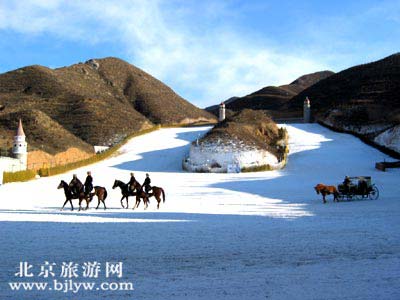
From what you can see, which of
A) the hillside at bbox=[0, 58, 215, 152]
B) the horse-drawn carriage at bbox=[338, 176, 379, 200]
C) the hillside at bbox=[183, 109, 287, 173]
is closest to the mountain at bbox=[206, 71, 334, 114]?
the hillside at bbox=[0, 58, 215, 152]

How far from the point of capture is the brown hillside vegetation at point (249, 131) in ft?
118

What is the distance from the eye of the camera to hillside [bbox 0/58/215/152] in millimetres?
85812

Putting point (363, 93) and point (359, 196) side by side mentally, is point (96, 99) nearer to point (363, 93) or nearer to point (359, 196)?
point (363, 93)

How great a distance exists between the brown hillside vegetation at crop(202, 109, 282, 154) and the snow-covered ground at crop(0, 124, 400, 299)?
13113mm

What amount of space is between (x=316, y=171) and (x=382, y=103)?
46759 mm

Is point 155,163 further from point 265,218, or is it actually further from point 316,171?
point 265,218

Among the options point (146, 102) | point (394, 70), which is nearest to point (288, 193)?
point (394, 70)

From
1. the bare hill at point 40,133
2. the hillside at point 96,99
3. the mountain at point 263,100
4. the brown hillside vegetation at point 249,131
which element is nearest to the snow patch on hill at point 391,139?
the brown hillside vegetation at point 249,131

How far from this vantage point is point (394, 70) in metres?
90.9

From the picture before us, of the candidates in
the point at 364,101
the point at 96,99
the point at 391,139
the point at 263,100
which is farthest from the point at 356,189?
the point at 263,100

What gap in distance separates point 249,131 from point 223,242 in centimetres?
3086

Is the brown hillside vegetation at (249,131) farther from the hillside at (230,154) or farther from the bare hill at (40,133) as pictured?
the bare hill at (40,133)

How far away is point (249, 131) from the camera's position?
1591 inches

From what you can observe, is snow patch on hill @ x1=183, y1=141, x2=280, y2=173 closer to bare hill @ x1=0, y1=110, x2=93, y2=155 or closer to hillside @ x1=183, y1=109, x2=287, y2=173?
hillside @ x1=183, y1=109, x2=287, y2=173
